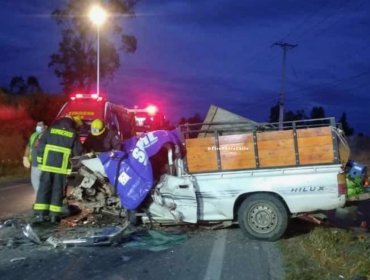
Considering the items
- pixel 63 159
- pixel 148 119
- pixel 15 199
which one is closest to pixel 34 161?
pixel 63 159

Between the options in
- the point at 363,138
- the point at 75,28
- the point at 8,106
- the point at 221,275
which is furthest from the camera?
the point at 75,28

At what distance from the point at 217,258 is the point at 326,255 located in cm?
133

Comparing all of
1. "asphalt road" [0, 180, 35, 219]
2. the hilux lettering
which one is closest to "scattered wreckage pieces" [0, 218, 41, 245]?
"asphalt road" [0, 180, 35, 219]

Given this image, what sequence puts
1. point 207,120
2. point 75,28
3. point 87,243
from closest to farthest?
point 87,243
point 207,120
point 75,28

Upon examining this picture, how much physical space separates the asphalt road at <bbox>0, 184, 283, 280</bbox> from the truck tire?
154mm

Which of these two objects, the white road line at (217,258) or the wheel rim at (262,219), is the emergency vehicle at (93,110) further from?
the wheel rim at (262,219)

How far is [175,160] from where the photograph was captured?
8.63 metres

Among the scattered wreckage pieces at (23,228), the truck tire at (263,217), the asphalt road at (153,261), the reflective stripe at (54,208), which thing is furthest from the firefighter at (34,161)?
the truck tire at (263,217)

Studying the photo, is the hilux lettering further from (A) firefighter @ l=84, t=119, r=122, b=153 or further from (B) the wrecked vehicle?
(A) firefighter @ l=84, t=119, r=122, b=153

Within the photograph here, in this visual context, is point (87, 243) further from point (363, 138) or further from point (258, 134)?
point (363, 138)

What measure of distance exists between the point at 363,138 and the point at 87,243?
33408 mm

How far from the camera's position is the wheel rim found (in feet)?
26.4

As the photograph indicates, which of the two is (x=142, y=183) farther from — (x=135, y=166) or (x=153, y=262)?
(x=153, y=262)

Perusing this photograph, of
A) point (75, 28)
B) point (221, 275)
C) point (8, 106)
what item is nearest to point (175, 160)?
point (221, 275)
